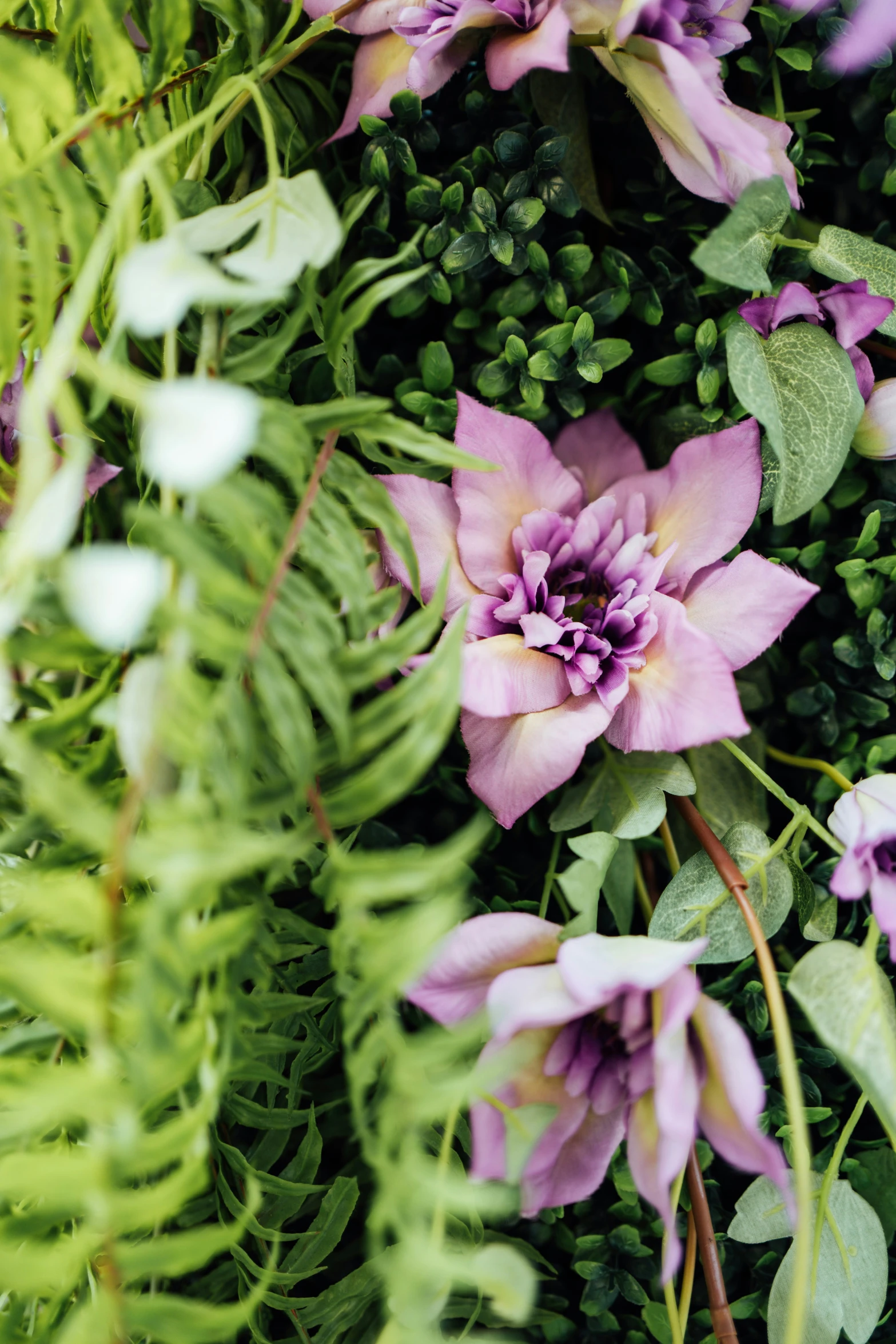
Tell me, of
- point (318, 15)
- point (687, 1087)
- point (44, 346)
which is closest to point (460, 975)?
point (687, 1087)

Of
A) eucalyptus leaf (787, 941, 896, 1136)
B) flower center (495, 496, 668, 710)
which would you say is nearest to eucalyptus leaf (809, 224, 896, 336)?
flower center (495, 496, 668, 710)

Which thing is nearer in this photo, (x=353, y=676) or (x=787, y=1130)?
(x=353, y=676)

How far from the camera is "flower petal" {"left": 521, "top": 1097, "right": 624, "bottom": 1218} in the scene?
269 millimetres

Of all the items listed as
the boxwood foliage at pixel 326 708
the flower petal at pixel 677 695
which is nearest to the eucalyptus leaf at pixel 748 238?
the boxwood foliage at pixel 326 708

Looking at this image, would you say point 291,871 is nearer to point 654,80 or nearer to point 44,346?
point 44,346

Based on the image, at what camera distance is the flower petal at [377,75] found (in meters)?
0.31

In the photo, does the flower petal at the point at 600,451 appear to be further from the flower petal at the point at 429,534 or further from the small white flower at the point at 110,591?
the small white flower at the point at 110,591

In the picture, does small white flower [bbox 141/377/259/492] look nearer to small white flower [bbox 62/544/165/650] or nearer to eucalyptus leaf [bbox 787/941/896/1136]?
small white flower [bbox 62/544/165/650]

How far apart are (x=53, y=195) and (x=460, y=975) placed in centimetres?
26

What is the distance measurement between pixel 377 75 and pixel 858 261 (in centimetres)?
18

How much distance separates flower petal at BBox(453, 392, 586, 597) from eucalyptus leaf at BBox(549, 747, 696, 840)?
3.2 inches

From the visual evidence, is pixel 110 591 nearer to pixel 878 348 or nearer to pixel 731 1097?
pixel 731 1097

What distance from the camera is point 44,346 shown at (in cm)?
25

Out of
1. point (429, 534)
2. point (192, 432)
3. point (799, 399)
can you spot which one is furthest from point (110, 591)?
point (799, 399)
